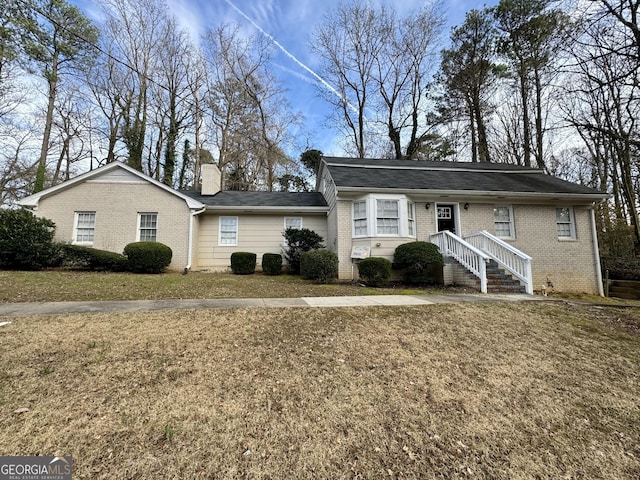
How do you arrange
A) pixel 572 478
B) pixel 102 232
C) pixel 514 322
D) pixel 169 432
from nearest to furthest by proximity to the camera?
pixel 572 478, pixel 169 432, pixel 514 322, pixel 102 232

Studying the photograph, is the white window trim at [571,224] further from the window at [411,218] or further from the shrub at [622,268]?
the window at [411,218]

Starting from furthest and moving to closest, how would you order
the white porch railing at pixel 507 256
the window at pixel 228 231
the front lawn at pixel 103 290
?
the window at pixel 228 231
the white porch railing at pixel 507 256
the front lawn at pixel 103 290

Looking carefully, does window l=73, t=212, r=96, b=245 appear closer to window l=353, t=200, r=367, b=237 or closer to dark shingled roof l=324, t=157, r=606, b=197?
dark shingled roof l=324, t=157, r=606, b=197

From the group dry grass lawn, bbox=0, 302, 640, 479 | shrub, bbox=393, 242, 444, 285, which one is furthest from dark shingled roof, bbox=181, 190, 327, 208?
dry grass lawn, bbox=0, 302, 640, 479

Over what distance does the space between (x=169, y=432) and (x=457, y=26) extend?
86.4 ft

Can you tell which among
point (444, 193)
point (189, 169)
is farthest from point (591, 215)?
point (189, 169)

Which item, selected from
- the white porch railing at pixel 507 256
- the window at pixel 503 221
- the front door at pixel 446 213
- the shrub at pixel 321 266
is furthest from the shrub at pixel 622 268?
the shrub at pixel 321 266

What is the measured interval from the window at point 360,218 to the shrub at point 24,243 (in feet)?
37.0

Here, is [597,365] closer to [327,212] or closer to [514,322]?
[514,322]

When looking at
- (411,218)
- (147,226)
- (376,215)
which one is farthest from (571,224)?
(147,226)

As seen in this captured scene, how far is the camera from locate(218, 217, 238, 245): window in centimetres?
1323

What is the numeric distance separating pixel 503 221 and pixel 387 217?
5015 mm

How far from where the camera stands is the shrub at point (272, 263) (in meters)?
12.2

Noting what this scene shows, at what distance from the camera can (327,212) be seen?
535 inches
